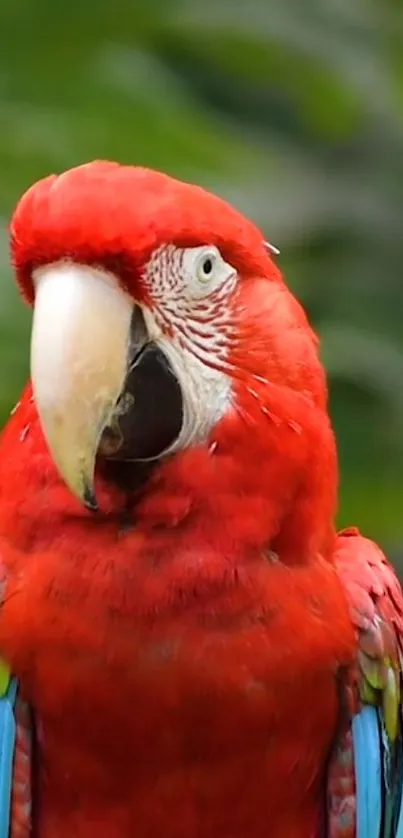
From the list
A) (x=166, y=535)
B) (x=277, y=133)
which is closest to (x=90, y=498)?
(x=166, y=535)

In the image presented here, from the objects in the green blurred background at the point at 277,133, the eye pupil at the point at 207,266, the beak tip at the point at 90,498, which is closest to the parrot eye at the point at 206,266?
the eye pupil at the point at 207,266

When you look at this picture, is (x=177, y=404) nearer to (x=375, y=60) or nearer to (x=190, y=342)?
(x=190, y=342)

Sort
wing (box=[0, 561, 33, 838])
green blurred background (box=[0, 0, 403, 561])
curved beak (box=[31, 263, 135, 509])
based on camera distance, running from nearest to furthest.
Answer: curved beak (box=[31, 263, 135, 509]), wing (box=[0, 561, 33, 838]), green blurred background (box=[0, 0, 403, 561])

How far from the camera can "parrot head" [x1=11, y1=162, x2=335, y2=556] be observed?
0.73 m

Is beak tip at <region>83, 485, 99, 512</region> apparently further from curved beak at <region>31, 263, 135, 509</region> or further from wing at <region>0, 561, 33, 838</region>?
wing at <region>0, 561, 33, 838</region>

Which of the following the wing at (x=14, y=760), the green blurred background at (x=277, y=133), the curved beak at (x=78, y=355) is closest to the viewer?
the curved beak at (x=78, y=355)

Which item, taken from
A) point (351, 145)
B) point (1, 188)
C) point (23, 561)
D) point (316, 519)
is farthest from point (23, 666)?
point (351, 145)

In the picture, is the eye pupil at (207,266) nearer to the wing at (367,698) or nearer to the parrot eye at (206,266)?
the parrot eye at (206,266)

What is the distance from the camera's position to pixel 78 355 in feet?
2.37

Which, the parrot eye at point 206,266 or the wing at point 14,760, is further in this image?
the wing at point 14,760

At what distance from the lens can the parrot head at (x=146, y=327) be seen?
73 cm

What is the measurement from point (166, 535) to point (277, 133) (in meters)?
0.70

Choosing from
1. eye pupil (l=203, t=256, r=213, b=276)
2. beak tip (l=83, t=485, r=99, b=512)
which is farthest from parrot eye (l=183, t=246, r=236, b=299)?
beak tip (l=83, t=485, r=99, b=512)

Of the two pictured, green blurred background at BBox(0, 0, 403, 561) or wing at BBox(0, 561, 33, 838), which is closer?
wing at BBox(0, 561, 33, 838)
